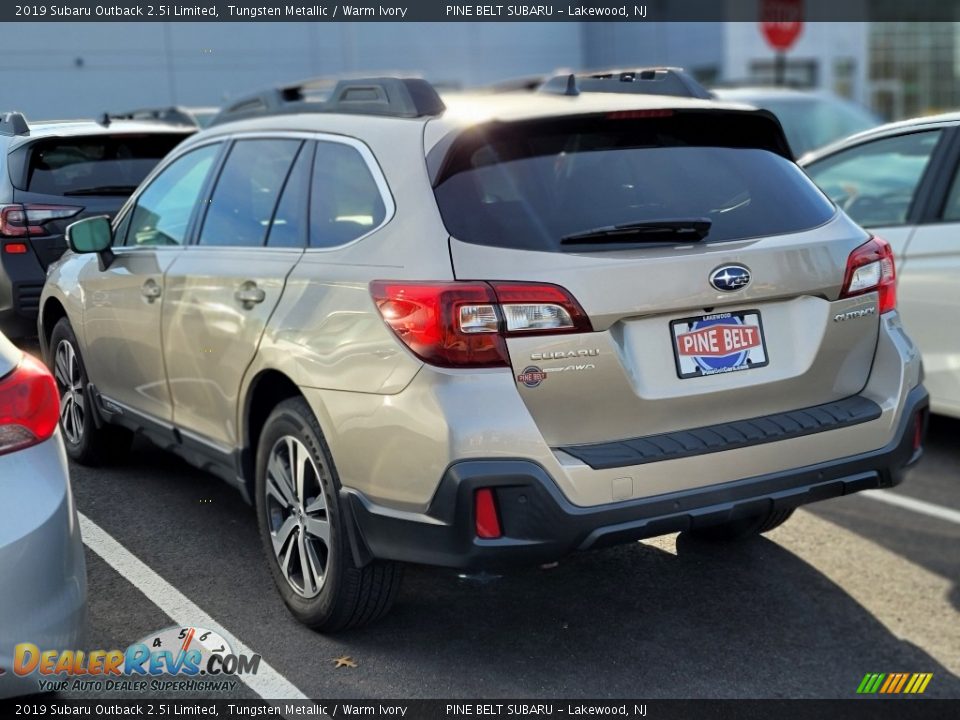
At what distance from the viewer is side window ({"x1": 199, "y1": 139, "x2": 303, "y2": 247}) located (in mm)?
4297

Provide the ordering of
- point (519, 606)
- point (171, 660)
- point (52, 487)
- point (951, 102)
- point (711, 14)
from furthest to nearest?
point (951, 102), point (711, 14), point (519, 606), point (171, 660), point (52, 487)

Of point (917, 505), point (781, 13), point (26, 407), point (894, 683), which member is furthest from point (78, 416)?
point (781, 13)

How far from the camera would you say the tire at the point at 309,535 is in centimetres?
368

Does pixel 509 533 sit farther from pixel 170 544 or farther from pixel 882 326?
pixel 170 544

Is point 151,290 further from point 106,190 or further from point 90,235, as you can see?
point 106,190

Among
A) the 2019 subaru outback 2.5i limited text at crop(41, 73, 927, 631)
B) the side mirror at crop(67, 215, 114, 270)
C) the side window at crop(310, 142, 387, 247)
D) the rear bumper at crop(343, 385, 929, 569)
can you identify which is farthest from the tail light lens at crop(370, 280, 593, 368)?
the side mirror at crop(67, 215, 114, 270)

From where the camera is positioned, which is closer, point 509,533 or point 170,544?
point 509,533

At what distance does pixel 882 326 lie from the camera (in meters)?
3.94

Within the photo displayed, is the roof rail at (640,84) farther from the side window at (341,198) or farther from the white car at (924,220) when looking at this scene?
the white car at (924,220)

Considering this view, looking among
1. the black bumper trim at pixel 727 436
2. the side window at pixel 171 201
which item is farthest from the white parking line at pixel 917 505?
the side window at pixel 171 201

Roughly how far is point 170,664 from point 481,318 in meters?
1.53

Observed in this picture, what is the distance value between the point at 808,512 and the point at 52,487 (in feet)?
11.8

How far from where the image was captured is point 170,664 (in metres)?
3.71

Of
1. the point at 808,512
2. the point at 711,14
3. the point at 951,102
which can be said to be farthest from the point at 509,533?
the point at 951,102
